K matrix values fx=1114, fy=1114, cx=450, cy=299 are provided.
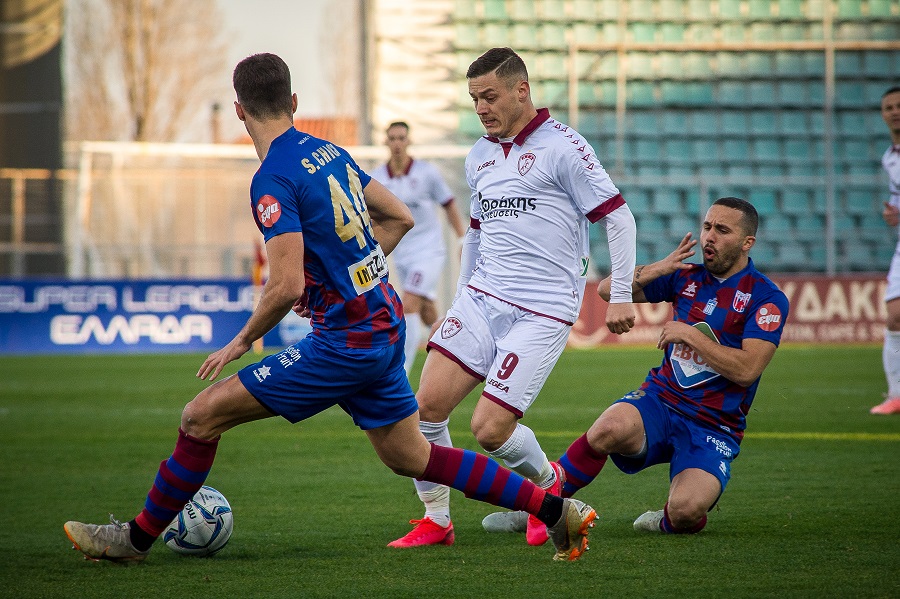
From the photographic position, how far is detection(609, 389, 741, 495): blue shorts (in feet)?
16.1

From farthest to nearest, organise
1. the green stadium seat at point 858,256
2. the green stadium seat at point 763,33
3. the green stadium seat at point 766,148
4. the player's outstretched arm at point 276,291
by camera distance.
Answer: the green stadium seat at point 763,33
the green stadium seat at point 766,148
the green stadium seat at point 858,256
the player's outstretched arm at point 276,291

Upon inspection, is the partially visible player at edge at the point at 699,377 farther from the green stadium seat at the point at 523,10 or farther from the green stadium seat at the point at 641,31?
the green stadium seat at the point at 641,31

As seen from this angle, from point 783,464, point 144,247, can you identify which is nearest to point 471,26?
point 144,247

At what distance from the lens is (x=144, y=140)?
36.4 meters

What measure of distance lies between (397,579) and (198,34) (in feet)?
120

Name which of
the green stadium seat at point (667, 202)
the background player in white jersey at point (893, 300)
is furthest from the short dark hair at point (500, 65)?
the green stadium seat at point (667, 202)

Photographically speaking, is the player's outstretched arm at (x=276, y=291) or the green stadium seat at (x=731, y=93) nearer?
the player's outstretched arm at (x=276, y=291)

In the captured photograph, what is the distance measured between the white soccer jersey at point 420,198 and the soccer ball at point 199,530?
21.2 ft

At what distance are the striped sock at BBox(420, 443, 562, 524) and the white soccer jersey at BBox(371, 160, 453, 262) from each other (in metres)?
6.78

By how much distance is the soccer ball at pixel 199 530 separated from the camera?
4562 mm

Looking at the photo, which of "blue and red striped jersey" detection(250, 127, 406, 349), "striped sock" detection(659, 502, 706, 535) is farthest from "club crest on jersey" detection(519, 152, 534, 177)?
→ "striped sock" detection(659, 502, 706, 535)

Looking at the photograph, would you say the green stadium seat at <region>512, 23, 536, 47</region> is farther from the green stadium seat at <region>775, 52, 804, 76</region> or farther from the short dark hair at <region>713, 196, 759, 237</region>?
the short dark hair at <region>713, 196, 759, 237</region>

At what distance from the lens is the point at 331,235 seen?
3980 mm

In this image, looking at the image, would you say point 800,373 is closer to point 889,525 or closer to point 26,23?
point 889,525
